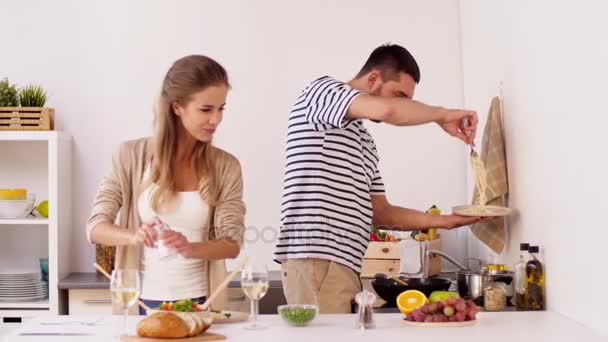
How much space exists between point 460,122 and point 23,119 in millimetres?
2388

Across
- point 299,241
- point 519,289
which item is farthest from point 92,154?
point 519,289

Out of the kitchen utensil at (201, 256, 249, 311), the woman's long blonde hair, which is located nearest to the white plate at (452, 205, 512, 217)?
the woman's long blonde hair

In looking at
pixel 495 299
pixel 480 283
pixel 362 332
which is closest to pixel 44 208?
pixel 480 283

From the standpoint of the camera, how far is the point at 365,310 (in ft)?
8.20

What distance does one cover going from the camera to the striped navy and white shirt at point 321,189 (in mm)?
2920

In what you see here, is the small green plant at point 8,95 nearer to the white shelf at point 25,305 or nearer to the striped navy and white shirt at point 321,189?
the white shelf at point 25,305

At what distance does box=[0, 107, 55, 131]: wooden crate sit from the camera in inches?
169

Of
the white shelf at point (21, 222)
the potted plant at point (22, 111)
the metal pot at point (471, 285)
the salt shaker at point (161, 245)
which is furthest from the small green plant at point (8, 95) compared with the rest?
the metal pot at point (471, 285)

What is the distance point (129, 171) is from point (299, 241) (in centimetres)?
59

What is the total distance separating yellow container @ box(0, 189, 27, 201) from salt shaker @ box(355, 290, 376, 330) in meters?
2.36

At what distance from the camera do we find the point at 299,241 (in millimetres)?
2930

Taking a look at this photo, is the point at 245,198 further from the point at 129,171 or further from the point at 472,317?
the point at 472,317

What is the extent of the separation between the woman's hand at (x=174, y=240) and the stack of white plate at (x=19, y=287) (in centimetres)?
195

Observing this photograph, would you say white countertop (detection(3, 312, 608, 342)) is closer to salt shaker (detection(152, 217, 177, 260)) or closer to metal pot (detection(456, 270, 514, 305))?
salt shaker (detection(152, 217, 177, 260))
